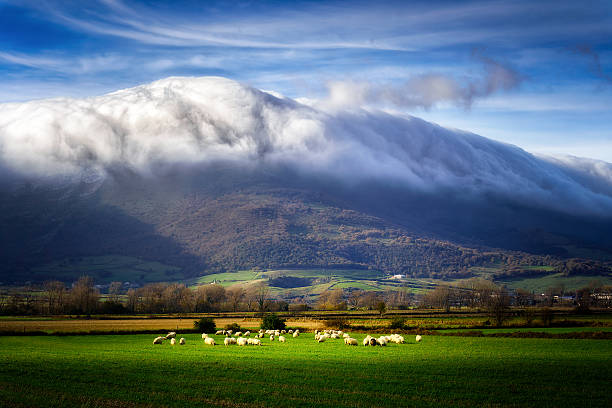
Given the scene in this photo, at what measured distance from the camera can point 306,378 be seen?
1404 inches

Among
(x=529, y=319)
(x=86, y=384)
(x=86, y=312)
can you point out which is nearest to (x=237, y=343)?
(x=86, y=384)

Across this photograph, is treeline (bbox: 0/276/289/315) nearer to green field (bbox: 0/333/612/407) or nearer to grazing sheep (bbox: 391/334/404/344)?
green field (bbox: 0/333/612/407)

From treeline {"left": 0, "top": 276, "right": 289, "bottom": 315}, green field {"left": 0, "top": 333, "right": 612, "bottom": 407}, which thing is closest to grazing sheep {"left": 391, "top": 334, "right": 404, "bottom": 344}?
green field {"left": 0, "top": 333, "right": 612, "bottom": 407}

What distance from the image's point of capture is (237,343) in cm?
6406

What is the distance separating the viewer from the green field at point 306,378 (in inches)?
1154

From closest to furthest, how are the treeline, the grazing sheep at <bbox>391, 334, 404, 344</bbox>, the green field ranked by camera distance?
the green field, the grazing sheep at <bbox>391, 334, 404, 344</bbox>, the treeline

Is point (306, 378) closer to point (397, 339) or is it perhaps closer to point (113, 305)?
point (397, 339)

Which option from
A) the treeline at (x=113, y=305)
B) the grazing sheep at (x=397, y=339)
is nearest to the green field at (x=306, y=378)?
the grazing sheep at (x=397, y=339)

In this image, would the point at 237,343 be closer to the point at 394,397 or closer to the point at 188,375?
the point at 188,375

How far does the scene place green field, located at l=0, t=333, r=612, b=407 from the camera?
29312 millimetres

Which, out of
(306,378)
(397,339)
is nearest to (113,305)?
(397,339)

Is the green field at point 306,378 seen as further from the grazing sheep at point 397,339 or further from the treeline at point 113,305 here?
the treeline at point 113,305

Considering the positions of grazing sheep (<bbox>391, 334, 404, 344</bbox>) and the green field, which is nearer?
the green field

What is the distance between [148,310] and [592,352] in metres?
131
